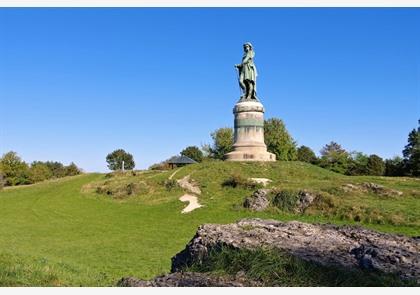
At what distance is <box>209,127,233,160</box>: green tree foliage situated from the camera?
69.5 meters

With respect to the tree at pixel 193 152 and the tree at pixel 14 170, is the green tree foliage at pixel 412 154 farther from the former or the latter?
the tree at pixel 14 170

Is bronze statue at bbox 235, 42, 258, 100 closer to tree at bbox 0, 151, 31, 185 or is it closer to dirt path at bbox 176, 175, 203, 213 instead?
dirt path at bbox 176, 175, 203, 213

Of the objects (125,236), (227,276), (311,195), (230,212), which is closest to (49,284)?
(227,276)

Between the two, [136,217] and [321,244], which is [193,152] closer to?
[136,217]

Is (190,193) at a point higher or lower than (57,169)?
lower

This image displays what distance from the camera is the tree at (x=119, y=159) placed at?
3812 inches

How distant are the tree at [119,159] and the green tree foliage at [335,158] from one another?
4528 cm

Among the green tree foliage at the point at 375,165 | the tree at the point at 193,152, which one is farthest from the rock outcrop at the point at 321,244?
the tree at the point at 193,152

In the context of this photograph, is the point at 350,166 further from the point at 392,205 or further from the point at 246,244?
the point at 246,244

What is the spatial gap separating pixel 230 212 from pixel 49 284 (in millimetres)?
13885

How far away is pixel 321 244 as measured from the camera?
6711 millimetres

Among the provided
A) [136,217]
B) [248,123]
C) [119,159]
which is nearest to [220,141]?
[119,159]

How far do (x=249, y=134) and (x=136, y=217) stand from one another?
36.6 ft

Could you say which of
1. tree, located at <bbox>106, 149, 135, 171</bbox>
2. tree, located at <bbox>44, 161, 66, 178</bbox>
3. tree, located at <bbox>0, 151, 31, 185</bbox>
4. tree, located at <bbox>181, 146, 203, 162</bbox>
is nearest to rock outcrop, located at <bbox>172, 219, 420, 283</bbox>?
tree, located at <bbox>0, 151, 31, 185</bbox>
